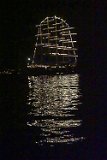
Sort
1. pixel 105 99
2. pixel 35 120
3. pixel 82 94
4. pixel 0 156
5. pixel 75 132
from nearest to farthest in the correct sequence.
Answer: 1. pixel 0 156
2. pixel 75 132
3. pixel 35 120
4. pixel 105 99
5. pixel 82 94

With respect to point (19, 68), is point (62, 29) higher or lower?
higher

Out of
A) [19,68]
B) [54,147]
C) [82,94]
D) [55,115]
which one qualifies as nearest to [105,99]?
[82,94]

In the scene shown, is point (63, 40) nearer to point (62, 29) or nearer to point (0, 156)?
point (62, 29)

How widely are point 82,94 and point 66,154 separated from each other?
40.6 ft

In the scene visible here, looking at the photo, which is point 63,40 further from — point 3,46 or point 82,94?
point 82,94

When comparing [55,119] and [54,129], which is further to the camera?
[55,119]

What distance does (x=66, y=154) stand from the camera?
10.5 meters

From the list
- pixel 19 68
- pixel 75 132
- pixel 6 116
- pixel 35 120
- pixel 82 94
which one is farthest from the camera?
pixel 19 68

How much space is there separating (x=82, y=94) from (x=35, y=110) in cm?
592

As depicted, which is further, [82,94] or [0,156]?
[82,94]

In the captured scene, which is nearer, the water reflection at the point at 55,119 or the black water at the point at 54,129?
the black water at the point at 54,129

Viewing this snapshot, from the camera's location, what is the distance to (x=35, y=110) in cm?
1717

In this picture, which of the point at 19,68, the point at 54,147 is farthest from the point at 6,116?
the point at 19,68

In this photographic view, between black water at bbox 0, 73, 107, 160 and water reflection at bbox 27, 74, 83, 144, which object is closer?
black water at bbox 0, 73, 107, 160
